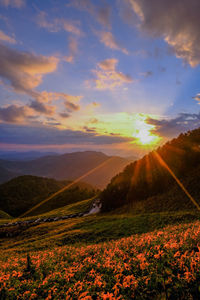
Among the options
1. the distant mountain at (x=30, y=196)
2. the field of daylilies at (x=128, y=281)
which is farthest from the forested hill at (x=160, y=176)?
the distant mountain at (x=30, y=196)

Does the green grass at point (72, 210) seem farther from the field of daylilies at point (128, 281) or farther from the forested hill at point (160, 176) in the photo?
the field of daylilies at point (128, 281)

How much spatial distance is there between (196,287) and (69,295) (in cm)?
429

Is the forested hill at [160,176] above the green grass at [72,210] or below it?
above

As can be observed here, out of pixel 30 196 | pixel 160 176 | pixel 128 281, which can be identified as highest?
pixel 128 281

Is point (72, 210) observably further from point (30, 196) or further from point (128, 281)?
point (30, 196)

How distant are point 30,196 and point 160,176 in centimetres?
15395

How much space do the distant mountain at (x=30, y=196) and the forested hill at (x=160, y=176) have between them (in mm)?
54780

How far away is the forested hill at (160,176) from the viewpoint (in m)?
34.6

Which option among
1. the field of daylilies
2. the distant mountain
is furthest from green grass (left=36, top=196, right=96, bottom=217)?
the field of daylilies

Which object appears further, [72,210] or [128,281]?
[72,210]

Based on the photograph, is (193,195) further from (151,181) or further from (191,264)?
(191,264)

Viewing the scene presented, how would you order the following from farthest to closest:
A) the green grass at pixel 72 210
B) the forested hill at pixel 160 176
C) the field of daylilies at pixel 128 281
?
1. the green grass at pixel 72 210
2. the forested hill at pixel 160 176
3. the field of daylilies at pixel 128 281

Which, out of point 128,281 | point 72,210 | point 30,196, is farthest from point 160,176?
point 30,196

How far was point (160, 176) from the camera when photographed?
1572 inches
